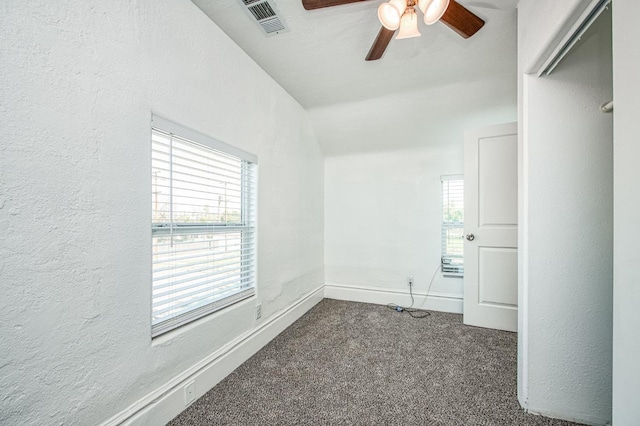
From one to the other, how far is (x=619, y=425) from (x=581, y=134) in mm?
1306

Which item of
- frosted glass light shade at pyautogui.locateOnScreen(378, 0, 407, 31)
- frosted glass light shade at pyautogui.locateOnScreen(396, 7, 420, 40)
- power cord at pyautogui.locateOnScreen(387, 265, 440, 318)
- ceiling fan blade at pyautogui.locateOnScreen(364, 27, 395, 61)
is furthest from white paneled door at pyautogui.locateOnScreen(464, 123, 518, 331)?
frosted glass light shade at pyautogui.locateOnScreen(378, 0, 407, 31)

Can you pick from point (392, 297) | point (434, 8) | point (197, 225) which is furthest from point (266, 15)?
point (392, 297)

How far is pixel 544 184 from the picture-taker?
1.44 meters

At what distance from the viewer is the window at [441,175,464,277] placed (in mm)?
3102

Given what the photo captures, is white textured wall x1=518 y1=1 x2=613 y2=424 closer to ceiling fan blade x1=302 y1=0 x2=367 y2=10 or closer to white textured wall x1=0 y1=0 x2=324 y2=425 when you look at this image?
ceiling fan blade x1=302 y1=0 x2=367 y2=10

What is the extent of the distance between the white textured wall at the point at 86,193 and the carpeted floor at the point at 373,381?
0.42 metres

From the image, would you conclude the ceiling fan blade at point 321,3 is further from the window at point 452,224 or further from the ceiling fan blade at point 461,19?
the window at point 452,224

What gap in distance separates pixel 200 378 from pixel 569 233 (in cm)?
228

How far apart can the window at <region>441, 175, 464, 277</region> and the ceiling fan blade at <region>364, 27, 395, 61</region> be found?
6.14 feet

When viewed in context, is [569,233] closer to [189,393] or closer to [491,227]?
[491,227]

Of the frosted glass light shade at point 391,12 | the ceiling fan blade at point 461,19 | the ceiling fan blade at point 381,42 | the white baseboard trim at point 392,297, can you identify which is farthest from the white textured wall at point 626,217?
the white baseboard trim at point 392,297

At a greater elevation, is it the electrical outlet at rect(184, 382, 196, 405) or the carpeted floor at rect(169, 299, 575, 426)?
the electrical outlet at rect(184, 382, 196, 405)

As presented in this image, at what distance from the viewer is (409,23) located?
4.71ft

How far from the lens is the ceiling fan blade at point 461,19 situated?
1404 mm
